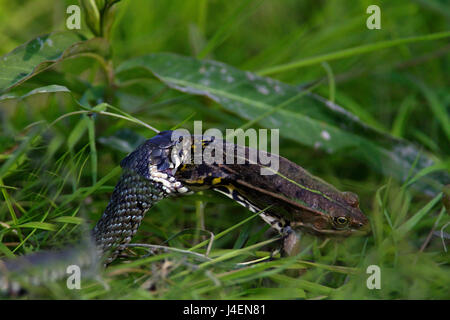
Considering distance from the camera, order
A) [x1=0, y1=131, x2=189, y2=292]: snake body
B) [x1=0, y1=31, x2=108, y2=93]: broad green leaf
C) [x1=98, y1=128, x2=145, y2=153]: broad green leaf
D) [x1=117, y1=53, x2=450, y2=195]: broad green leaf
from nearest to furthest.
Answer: [x1=0, y1=131, x2=189, y2=292]: snake body
[x1=0, y1=31, x2=108, y2=93]: broad green leaf
[x1=98, y1=128, x2=145, y2=153]: broad green leaf
[x1=117, y1=53, x2=450, y2=195]: broad green leaf

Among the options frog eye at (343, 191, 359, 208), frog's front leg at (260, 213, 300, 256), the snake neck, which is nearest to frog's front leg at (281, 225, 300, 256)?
frog's front leg at (260, 213, 300, 256)

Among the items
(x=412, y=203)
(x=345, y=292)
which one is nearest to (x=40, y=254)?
(x=345, y=292)

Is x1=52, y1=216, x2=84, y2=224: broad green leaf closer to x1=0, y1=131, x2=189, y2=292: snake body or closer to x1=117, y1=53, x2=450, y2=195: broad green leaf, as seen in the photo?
x1=0, y1=131, x2=189, y2=292: snake body

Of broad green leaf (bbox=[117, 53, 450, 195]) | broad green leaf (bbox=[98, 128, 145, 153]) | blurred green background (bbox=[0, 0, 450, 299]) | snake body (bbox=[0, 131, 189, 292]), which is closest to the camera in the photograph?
snake body (bbox=[0, 131, 189, 292])

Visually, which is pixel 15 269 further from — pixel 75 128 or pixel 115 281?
pixel 75 128

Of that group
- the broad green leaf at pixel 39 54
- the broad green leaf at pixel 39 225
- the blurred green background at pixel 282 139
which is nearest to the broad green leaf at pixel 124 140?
the blurred green background at pixel 282 139

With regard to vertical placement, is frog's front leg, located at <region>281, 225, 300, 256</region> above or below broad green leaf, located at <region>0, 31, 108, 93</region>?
below
